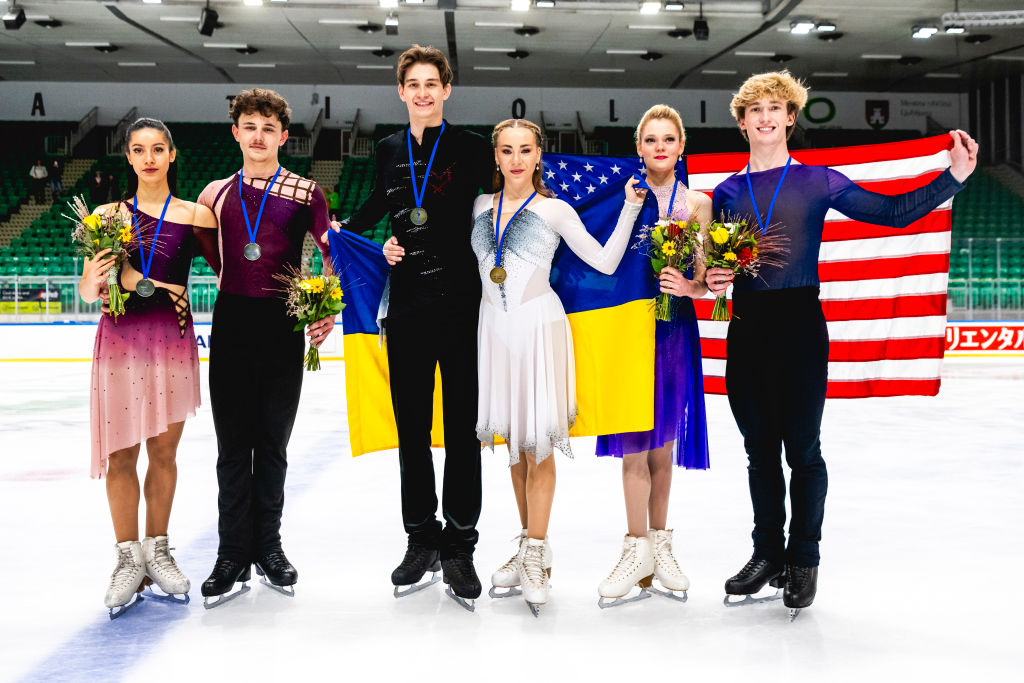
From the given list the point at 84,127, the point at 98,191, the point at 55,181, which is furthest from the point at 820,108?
the point at 55,181

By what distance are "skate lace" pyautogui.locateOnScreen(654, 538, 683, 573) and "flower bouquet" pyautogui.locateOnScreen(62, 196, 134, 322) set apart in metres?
1.87

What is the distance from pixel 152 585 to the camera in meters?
3.04

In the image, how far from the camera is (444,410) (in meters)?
2.93

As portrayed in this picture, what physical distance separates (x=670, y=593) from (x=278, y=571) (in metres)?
1.28

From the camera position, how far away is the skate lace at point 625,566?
2.85 meters

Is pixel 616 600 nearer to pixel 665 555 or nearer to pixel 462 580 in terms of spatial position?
pixel 665 555

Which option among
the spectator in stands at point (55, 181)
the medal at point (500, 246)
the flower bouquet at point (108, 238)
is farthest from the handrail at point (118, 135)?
the medal at point (500, 246)

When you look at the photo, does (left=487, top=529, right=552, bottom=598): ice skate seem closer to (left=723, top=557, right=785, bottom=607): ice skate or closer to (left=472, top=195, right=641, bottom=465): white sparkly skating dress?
(left=472, top=195, right=641, bottom=465): white sparkly skating dress

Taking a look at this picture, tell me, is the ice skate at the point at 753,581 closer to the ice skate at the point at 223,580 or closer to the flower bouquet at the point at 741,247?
the flower bouquet at the point at 741,247

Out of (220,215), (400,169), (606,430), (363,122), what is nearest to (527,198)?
(400,169)

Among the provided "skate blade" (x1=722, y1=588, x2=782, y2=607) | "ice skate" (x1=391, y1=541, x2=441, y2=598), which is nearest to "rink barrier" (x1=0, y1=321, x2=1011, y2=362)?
"ice skate" (x1=391, y1=541, x2=441, y2=598)

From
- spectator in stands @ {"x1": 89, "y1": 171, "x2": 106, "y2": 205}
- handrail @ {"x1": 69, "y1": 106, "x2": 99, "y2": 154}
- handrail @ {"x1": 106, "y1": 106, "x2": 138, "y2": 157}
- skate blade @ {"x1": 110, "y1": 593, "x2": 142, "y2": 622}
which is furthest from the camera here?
handrail @ {"x1": 69, "y1": 106, "x2": 99, "y2": 154}

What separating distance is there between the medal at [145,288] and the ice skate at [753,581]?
6.63ft

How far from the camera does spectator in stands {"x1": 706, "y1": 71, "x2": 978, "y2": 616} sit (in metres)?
2.70
